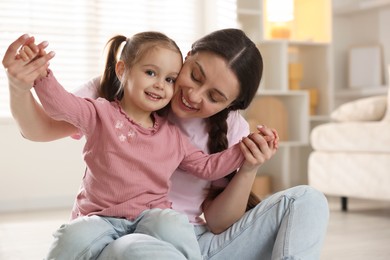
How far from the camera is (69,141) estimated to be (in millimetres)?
3947

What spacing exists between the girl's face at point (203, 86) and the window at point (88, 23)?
267 centimetres

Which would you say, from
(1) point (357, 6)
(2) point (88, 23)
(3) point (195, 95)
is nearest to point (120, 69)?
(3) point (195, 95)

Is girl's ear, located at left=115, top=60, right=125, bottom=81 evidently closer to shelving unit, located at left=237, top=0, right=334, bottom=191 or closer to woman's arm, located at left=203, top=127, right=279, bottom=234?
woman's arm, located at left=203, top=127, right=279, bottom=234

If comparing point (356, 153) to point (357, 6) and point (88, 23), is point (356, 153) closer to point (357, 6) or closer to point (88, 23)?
point (357, 6)

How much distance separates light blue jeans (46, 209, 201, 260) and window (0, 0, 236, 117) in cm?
274

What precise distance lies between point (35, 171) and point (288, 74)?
1.75 m

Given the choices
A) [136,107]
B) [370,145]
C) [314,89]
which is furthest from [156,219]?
[314,89]

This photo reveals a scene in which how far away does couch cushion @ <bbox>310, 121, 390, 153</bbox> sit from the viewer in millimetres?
3205

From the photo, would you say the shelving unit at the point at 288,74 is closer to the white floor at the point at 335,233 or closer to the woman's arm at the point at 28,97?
the white floor at the point at 335,233

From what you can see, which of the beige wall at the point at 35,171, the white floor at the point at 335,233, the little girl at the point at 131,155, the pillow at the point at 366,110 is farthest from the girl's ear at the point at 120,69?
the beige wall at the point at 35,171

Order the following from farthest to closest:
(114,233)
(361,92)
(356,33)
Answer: (356,33) → (361,92) → (114,233)

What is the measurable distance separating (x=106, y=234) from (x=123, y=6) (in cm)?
310

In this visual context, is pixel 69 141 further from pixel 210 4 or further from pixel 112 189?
pixel 112 189

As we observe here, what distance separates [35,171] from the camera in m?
3.87
